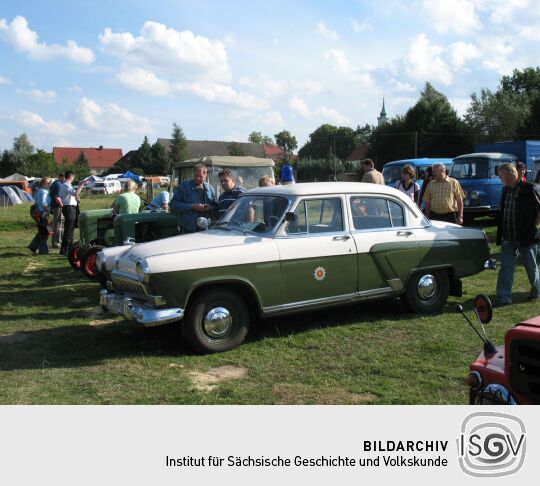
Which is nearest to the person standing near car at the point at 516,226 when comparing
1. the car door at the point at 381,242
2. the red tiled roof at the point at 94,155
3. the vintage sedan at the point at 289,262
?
the vintage sedan at the point at 289,262

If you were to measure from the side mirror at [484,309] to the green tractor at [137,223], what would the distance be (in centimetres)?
518

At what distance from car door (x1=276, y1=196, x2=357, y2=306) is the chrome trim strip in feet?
0.04

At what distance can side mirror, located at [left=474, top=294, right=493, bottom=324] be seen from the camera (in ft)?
9.52

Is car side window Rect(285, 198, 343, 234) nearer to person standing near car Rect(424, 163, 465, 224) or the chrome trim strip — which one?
the chrome trim strip

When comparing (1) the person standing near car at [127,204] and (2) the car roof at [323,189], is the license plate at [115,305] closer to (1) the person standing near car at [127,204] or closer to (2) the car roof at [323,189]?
(2) the car roof at [323,189]

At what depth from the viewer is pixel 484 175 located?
17094mm

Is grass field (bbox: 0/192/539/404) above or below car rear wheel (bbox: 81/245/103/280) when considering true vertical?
below

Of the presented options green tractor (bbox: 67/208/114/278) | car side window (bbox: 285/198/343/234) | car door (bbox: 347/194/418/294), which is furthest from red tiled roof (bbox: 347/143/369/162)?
car side window (bbox: 285/198/343/234)

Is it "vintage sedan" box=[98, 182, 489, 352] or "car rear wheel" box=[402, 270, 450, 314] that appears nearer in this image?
"vintage sedan" box=[98, 182, 489, 352]

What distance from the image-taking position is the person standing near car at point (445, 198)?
8047 mm

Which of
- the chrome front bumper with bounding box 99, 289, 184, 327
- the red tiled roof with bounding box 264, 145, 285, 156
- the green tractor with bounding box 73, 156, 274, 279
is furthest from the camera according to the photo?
the red tiled roof with bounding box 264, 145, 285, 156

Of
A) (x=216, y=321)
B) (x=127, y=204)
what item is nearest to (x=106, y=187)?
(x=127, y=204)

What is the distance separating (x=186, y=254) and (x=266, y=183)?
3433 mm
